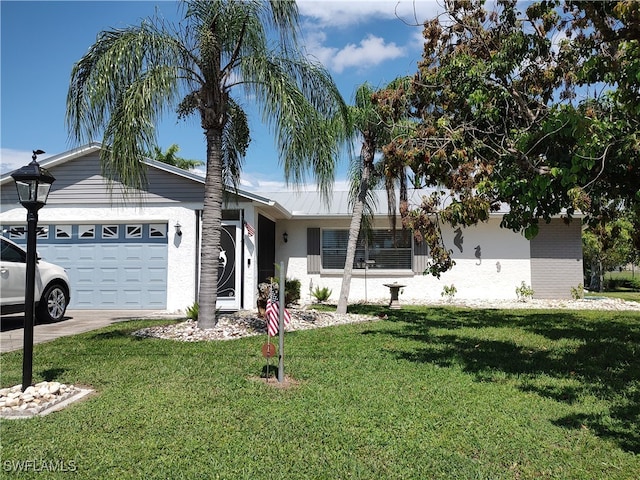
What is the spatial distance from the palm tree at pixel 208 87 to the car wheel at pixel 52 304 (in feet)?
12.1

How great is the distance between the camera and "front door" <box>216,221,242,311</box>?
488 inches

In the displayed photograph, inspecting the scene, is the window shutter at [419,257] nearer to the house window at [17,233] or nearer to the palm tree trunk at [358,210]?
the palm tree trunk at [358,210]

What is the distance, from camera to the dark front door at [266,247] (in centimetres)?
1428

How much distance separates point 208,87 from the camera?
8.38 meters

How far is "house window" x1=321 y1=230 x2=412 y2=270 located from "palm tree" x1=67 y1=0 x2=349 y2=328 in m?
7.04

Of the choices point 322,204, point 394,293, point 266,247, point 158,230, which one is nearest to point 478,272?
point 394,293

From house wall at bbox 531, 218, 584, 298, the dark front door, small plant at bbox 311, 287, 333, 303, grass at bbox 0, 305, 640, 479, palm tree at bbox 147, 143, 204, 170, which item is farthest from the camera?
palm tree at bbox 147, 143, 204, 170

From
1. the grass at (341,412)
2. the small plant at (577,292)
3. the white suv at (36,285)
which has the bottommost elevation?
the grass at (341,412)

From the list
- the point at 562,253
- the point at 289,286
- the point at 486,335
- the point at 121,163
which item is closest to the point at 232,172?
the point at 121,163

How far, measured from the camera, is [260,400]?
4.80m

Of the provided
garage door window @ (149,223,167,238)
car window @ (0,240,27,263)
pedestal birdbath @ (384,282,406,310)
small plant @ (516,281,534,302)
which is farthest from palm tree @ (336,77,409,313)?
car window @ (0,240,27,263)

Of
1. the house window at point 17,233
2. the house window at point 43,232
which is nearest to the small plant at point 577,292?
the house window at point 43,232

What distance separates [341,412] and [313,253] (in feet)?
37.2

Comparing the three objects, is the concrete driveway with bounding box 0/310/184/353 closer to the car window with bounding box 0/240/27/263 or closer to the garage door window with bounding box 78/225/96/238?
the car window with bounding box 0/240/27/263
